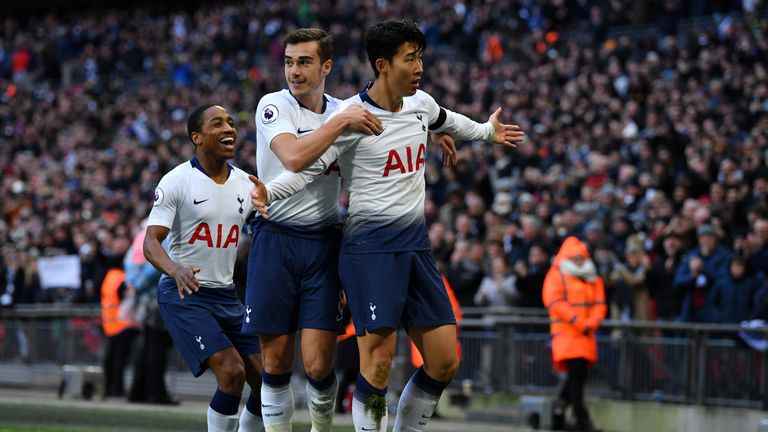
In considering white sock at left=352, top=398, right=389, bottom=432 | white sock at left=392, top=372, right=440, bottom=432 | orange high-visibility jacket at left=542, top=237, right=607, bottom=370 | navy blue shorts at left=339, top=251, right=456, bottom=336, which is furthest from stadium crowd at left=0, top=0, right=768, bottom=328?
white sock at left=352, top=398, right=389, bottom=432

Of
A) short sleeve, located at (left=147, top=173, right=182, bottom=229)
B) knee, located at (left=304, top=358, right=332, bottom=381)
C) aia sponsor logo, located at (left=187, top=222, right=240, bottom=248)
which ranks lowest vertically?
knee, located at (left=304, top=358, right=332, bottom=381)

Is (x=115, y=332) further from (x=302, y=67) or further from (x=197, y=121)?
(x=302, y=67)

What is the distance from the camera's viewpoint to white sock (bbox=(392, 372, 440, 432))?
27.5 feet

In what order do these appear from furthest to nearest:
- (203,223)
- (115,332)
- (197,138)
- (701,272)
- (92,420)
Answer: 1. (115,332)
2. (701,272)
3. (92,420)
4. (197,138)
5. (203,223)

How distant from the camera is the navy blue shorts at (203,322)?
948 cm

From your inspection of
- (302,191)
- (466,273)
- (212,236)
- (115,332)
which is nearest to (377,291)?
(302,191)

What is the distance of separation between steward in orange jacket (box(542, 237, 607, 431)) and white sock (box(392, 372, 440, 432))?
643 cm

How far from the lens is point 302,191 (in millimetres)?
8734

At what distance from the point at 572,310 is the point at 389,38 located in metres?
7.15

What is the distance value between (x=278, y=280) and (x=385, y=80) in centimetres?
141

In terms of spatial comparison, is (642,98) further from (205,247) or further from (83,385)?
(205,247)

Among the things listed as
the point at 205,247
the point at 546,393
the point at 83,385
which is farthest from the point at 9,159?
the point at 205,247

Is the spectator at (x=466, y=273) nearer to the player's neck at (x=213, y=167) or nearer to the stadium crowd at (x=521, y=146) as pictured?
the stadium crowd at (x=521, y=146)

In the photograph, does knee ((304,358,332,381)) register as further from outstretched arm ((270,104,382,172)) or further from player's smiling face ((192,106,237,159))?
player's smiling face ((192,106,237,159))
